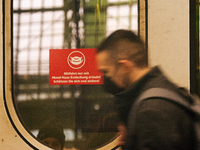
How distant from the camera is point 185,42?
1809mm

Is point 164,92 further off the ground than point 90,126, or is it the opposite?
point 164,92

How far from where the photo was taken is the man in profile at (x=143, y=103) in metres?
0.83

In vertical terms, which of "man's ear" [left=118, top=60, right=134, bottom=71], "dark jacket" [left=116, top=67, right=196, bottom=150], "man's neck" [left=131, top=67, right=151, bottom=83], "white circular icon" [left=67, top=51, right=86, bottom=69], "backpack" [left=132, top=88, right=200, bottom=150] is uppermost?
"white circular icon" [left=67, top=51, right=86, bottom=69]

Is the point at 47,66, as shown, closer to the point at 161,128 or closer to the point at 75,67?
the point at 75,67

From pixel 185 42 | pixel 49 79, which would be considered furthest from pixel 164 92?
pixel 49 79

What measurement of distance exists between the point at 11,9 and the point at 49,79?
0.73 m

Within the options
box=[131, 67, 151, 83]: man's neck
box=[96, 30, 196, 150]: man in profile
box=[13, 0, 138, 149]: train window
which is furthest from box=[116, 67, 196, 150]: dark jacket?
box=[13, 0, 138, 149]: train window

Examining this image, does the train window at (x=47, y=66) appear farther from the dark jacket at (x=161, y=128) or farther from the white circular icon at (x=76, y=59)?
the dark jacket at (x=161, y=128)

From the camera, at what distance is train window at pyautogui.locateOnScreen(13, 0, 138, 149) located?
6.57 ft

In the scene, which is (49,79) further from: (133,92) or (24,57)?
(133,92)

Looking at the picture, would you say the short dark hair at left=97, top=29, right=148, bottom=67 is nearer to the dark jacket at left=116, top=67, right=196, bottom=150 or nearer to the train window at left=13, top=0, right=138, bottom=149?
the dark jacket at left=116, top=67, right=196, bottom=150

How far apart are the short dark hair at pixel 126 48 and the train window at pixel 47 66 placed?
88cm

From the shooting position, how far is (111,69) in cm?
113

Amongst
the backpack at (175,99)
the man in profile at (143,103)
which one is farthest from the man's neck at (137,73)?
the backpack at (175,99)
